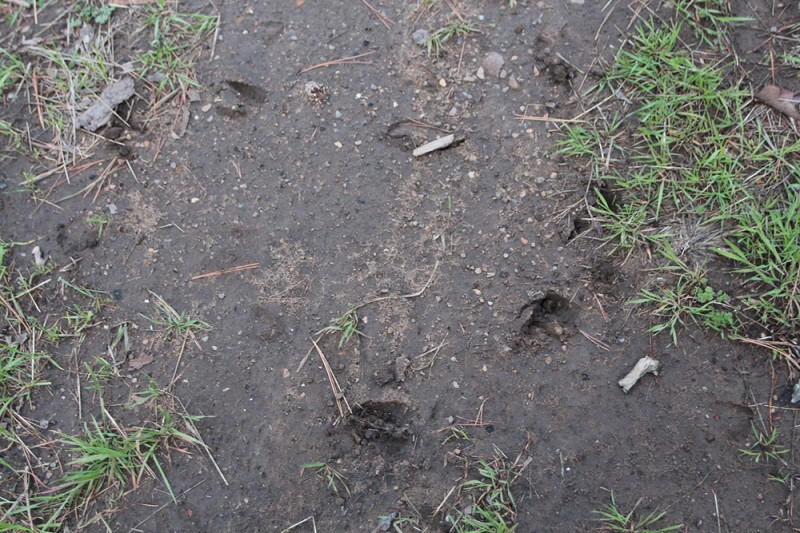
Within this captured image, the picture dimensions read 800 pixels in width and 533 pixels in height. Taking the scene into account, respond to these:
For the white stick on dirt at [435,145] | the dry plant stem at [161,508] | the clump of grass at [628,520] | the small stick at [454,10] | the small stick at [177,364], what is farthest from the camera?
the small stick at [454,10]

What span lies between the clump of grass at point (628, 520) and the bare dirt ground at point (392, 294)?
0.03 m

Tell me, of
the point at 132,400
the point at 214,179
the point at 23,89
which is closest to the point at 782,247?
the point at 214,179

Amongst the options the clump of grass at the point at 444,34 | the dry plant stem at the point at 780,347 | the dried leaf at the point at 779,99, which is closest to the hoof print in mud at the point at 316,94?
the clump of grass at the point at 444,34

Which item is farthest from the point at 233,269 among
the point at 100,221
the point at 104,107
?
the point at 104,107

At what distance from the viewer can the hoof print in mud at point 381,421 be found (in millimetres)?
2035

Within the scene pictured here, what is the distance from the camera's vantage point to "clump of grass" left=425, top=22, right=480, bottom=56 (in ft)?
7.71

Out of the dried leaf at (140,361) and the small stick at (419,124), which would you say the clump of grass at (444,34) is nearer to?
the small stick at (419,124)

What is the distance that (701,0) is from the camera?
7.48 ft

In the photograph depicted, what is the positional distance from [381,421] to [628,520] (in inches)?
33.4

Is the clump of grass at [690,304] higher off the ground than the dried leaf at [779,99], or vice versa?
the dried leaf at [779,99]

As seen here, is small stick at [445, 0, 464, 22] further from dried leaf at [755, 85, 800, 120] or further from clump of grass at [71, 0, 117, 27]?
clump of grass at [71, 0, 117, 27]

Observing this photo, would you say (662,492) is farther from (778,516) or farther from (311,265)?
(311,265)

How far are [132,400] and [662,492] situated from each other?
181cm

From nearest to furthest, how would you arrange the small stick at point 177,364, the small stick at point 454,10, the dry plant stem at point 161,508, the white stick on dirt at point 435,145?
1. the dry plant stem at point 161,508
2. the small stick at point 177,364
3. the white stick on dirt at point 435,145
4. the small stick at point 454,10
